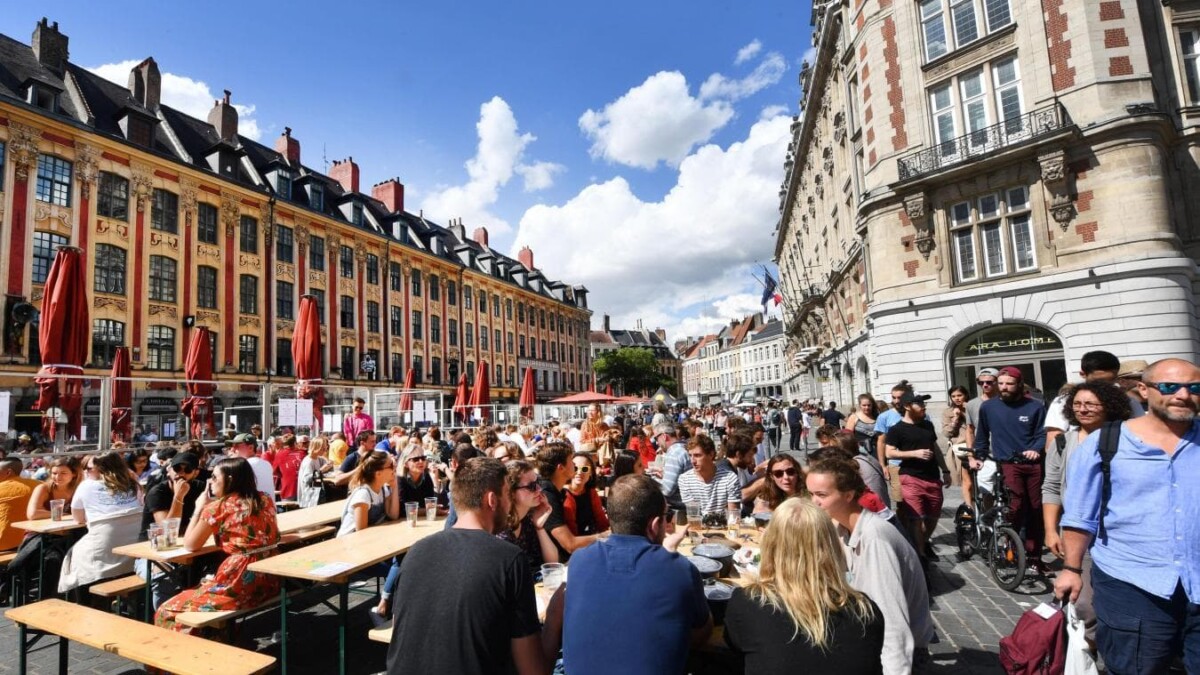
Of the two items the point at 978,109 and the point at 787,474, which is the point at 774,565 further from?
the point at 978,109

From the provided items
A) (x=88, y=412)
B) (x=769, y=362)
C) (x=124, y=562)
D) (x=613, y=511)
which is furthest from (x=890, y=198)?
(x=769, y=362)

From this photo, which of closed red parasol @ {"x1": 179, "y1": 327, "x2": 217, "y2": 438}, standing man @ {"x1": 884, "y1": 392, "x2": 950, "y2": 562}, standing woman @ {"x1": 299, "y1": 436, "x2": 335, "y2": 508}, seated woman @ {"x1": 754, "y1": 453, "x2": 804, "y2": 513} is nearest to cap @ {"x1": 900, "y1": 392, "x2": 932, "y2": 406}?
standing man @ {"x1": 884, "y1": 392, "x2": 950, "y2": 562}

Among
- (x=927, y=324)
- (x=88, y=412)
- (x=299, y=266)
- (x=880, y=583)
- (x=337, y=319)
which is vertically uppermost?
(x=299, y=266)

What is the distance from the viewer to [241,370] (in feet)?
86.1

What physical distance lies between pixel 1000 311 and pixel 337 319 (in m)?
29.7

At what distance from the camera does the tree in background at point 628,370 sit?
68438mm

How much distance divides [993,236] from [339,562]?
56.7 feet

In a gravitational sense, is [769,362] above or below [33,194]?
below

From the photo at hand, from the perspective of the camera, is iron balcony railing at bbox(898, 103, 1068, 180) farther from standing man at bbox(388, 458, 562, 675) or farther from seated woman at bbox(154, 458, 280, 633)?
seated woman at bbox(154, 458, 280, 633)

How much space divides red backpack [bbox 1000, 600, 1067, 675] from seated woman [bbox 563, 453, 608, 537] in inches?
118

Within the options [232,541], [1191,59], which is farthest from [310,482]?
[1191,59]

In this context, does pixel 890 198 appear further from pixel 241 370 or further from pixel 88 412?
pixel 241 370

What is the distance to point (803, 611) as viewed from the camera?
2.24 meters

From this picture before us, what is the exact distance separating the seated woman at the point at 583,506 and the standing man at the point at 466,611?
239 cm
